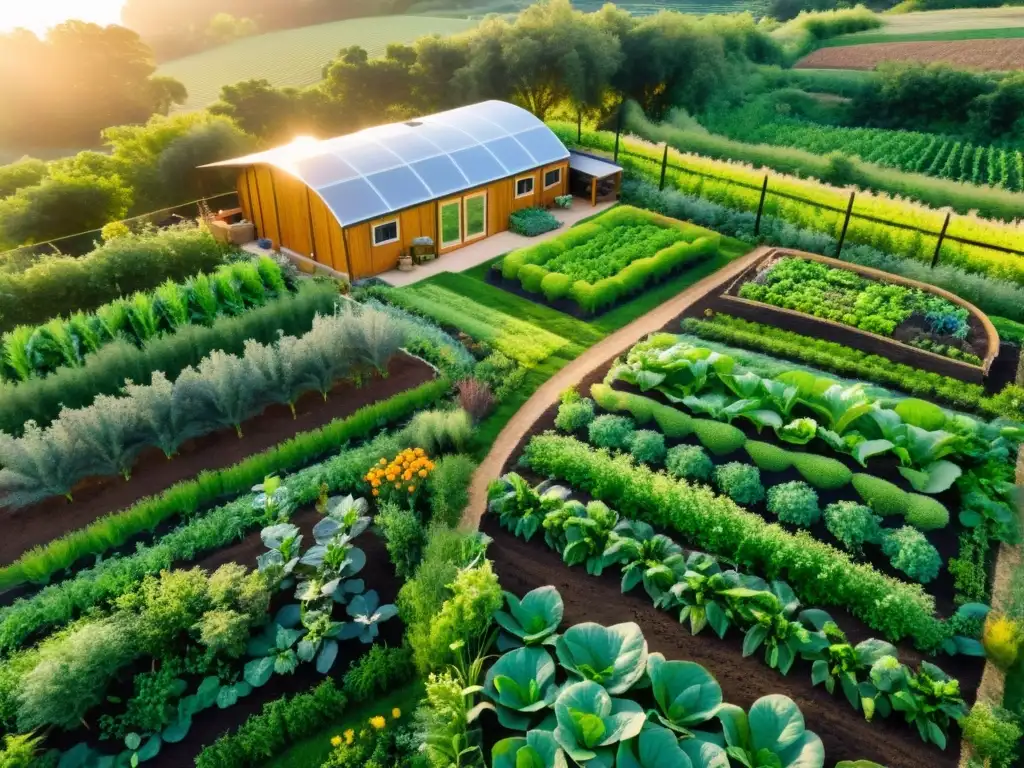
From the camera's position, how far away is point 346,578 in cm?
1194

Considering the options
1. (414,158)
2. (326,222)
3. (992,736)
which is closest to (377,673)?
(992,736)

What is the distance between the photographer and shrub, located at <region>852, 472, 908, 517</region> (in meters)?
12.8

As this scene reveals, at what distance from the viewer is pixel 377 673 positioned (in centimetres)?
1025

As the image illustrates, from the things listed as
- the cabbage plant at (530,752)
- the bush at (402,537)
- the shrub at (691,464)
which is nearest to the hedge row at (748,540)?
the shrub at (691,464)

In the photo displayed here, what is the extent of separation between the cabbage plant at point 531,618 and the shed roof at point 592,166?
770 inches

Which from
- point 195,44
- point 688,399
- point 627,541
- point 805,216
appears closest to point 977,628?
point 627,541

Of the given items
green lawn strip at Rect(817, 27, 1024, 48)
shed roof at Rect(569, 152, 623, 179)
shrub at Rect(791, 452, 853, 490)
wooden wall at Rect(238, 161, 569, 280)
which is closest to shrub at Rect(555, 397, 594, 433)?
shrub at Rect(791, 452, 853, 490)

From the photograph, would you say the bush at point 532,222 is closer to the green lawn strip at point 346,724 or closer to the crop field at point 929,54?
the green lawn strip at point 346,724

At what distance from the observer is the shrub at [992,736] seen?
912cm

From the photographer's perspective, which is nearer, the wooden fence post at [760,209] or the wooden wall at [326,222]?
the wooden wall at [326,222]

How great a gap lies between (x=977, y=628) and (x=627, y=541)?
17.3ft

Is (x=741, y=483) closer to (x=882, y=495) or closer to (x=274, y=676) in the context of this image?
(x=882, y=495)

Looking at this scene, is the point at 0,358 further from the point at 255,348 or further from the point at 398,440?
the point at 398,440

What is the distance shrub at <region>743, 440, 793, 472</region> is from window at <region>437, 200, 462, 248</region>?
13.5 metres
